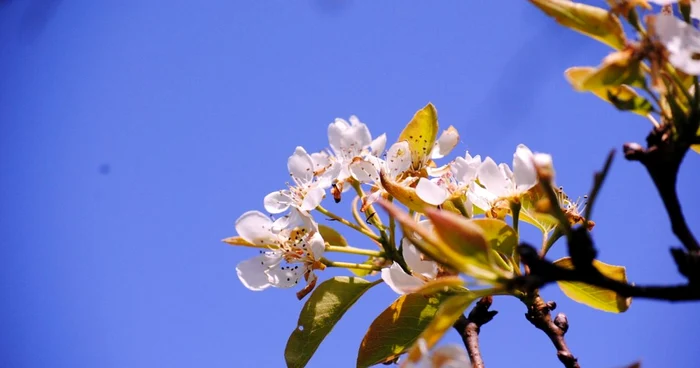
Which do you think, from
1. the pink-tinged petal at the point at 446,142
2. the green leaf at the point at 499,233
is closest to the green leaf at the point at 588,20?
the green leaf at the point at 499,233

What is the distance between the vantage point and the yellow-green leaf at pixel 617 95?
2.42ft

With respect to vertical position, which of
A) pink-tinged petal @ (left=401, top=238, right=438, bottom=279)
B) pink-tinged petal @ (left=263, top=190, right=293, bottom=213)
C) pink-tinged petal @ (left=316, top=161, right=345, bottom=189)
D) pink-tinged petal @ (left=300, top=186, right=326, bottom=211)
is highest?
pink-tinged petal @ (left=263, top=190, right=293, bottom=213)

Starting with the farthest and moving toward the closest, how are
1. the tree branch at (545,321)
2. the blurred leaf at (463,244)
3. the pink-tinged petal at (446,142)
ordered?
the pink-tinged petal at (446,142)
the tree branch at (545,321)
the blurred leaf at (463,244)

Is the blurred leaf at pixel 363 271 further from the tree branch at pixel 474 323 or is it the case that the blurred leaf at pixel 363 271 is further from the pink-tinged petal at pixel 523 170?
the pink-tinged petal at pixel 523 170

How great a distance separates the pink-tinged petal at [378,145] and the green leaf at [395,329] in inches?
13.7

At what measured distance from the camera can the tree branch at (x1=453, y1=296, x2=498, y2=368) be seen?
111 centimetres

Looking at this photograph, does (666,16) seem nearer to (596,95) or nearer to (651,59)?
(651,59)

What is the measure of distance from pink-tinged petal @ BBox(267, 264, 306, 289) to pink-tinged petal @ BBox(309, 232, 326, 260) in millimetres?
70

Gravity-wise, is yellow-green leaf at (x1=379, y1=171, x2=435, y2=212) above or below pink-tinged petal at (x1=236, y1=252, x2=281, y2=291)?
below

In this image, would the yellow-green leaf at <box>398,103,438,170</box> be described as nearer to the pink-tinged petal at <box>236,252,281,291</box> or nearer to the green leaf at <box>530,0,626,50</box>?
the pink-tinged petal at <box>236,252,281,291</box>

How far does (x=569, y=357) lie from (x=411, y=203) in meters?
0.35

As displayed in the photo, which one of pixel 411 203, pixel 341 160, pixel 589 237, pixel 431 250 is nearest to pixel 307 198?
pixel 341 160

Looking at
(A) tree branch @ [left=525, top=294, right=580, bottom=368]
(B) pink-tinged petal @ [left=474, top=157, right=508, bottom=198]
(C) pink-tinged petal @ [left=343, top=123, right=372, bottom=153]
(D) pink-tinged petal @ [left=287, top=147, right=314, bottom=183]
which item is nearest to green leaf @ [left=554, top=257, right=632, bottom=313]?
(A) tree branch @ [left=525, top=294, right=580, bottom=368]

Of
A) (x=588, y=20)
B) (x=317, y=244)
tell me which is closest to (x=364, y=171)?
(x=317, y=244)
